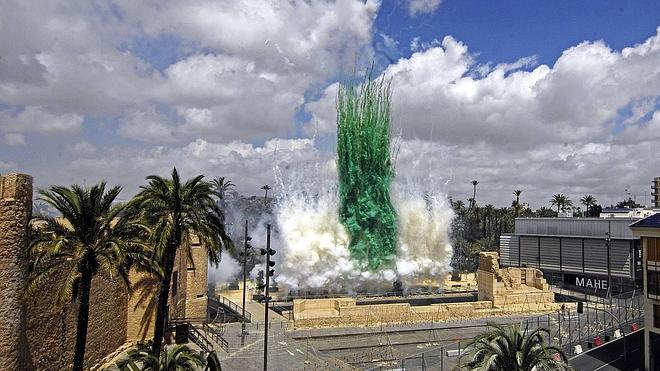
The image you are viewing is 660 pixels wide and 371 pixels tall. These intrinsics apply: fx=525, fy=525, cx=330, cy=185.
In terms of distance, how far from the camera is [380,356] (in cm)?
2666

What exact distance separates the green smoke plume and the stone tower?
1582 inches

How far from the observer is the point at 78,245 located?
14.7m

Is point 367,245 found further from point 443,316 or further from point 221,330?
point 221,330

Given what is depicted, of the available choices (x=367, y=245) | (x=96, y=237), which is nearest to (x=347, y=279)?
(x=367, y=245)

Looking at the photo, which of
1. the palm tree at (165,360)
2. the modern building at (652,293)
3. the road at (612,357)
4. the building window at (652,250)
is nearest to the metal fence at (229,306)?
the road at (612,357)

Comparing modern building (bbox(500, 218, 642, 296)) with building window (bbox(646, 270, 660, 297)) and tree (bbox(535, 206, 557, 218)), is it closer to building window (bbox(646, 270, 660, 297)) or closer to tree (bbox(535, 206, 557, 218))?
building window (bbox(646, 270, 660, 297))

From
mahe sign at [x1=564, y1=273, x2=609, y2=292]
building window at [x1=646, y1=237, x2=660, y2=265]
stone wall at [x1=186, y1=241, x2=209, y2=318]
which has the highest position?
building window at [x1=646, y1=237, x2=660, y2=265]

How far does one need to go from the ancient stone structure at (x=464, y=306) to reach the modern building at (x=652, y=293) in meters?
12.9

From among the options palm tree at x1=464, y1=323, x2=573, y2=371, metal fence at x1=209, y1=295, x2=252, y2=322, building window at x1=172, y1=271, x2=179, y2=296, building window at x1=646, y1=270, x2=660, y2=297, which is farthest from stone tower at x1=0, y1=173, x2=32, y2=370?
building window at x1=646, y1=270, x2=660, y2=297

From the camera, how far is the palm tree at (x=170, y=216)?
18.8 metres

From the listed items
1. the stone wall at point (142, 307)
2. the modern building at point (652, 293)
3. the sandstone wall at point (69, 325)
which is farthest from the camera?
the modern building at point (652, 293)

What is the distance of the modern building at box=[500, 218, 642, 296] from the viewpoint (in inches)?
1885

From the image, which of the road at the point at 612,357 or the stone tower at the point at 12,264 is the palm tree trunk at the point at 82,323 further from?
the road at the point at 612,357

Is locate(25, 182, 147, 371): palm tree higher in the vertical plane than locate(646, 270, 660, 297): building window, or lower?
higher
